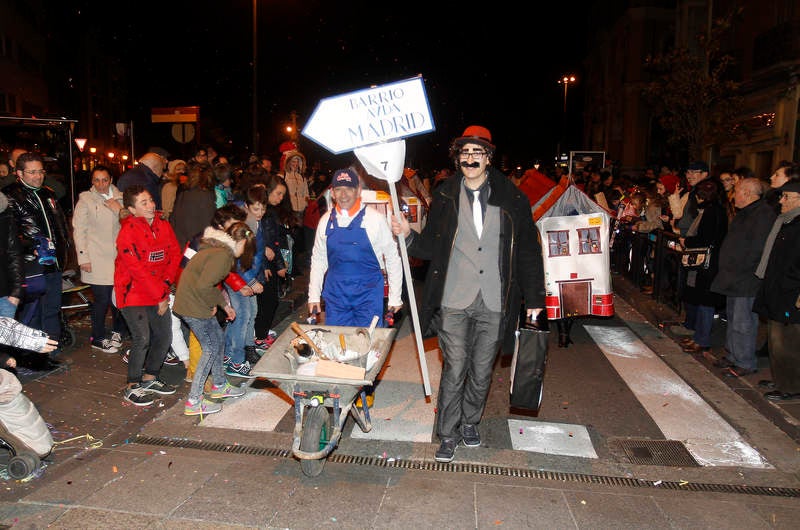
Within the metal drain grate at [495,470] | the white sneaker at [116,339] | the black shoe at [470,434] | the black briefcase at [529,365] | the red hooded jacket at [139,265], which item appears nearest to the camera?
the metal drain grate at [495,470]

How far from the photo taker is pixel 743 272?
646cm

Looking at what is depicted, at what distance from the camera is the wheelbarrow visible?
3.95 meters

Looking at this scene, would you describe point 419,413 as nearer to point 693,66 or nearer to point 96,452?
point 96,452

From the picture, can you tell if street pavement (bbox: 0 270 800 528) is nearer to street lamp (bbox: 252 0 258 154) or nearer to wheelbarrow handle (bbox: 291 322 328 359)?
wheelbarrow handle (bbox: 291 322 328 359)

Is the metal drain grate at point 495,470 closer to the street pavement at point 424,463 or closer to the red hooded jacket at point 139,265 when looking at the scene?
the street pavement at point 424,463

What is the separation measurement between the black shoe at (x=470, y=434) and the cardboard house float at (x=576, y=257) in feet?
8.22

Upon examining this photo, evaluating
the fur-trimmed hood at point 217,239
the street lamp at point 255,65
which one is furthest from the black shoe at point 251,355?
the street lamp at point 255,65

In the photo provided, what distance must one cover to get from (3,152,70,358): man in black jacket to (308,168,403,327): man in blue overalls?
9.97 ft

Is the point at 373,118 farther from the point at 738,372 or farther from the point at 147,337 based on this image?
the point at 738,372

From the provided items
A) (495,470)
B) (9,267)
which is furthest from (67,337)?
(495,470)

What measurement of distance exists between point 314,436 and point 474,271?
1589 mm

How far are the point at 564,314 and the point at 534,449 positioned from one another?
8.17ft

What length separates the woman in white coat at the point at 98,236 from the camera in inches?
264

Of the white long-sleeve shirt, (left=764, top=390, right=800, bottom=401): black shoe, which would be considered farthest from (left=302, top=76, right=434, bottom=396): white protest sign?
(left=764, top=390, right=800, bottom=401): black shoe
